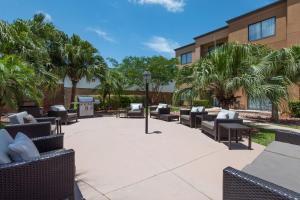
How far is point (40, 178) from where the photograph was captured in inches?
97.4

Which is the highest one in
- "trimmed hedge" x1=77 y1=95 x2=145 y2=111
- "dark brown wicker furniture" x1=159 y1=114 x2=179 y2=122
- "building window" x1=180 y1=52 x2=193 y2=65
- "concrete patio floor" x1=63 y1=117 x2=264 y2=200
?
"building window" x1=180 y1=52 x2=193 y2=65

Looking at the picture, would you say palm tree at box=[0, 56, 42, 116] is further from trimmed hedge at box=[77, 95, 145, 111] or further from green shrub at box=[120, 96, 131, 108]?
green shrub at box=[120, 96, 131, 108]

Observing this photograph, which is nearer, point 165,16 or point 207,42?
point 165,16

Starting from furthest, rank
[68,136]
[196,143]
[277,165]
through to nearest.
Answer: [68,136], [196,143], [277,165]

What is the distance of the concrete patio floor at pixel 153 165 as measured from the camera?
352 centimetres

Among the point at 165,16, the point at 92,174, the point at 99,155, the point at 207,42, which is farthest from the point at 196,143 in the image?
the point at 207,42

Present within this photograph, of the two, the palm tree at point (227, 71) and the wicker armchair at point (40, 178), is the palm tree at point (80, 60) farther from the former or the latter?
the wicker armchair at point (40, 178)

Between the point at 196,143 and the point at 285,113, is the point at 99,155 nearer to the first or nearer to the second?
the point at 196,143

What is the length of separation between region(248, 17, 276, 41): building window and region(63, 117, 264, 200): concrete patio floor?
16.0m

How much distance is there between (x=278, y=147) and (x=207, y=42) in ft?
79.6

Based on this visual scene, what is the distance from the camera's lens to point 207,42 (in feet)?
87.0

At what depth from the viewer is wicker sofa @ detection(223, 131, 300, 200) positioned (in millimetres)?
1772

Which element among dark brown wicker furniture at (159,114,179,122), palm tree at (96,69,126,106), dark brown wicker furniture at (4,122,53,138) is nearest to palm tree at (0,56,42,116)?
dark brown wicker furniture at (4,122,53,138)

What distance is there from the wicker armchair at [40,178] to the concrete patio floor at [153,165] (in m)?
0.74
